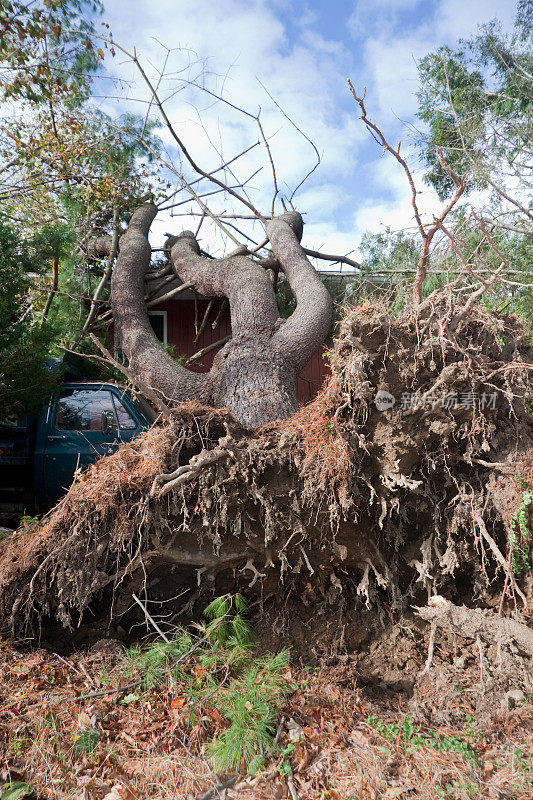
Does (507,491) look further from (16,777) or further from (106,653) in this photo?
(16,777)

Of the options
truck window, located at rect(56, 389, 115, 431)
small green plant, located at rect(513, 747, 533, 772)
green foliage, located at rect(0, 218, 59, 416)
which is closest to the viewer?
small green plant, located at rect(513, 747, 533, 772)

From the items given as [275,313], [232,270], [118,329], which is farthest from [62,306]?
[275,313]

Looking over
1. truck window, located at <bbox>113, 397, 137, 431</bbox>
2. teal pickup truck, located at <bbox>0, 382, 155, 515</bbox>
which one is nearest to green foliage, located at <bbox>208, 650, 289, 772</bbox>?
teal pickup truck, located at <bbox>0, 382, 155, 515</bbox>

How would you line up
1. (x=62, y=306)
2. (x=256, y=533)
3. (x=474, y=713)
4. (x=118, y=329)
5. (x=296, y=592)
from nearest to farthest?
(x=474, y=713), (x=256, y=533), (x=296, y=592), (x=118, y=329), (x=62, y=306)

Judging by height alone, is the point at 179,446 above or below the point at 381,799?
above

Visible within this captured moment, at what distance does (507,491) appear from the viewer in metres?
4.00

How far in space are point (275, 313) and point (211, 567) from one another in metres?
3.51

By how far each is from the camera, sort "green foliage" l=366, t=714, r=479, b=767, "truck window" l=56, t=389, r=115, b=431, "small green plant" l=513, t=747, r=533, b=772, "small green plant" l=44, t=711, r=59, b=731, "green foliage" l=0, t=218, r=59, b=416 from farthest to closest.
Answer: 1. "truck window" l=56, t=389, r=115, b=431
2. "green foliage" l=0, t=218, r=59, b=416
3. "small green plant" l=44, t=711, r=59, b=731
4. "green foliage" l=366, t=714, r=479, b=767
5. "small green plant" l=513, t=747, r=533, b=772

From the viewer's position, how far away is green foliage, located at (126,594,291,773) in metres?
3.14

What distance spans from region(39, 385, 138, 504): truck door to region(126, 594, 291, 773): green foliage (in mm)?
3058

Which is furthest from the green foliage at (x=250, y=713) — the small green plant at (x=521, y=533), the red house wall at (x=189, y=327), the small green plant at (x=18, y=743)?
the red house wall at (x=189, y=327)

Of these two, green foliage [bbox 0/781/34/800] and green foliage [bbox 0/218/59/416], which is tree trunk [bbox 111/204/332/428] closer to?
green foliage [bbox 0/218/59/416]

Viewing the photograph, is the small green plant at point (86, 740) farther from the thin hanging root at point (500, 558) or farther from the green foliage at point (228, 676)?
the thin hanging root at point (500, 558)

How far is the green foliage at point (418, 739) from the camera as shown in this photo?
305cm
